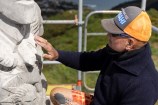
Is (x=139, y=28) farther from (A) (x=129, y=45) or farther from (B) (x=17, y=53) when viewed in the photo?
(B) (x=17, y=53)

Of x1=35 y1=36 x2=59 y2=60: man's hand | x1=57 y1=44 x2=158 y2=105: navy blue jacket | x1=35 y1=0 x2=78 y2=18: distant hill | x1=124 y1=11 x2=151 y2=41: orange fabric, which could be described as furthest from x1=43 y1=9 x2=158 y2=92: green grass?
x1=124 y1=11 x2=151 y2=41: orange fabric

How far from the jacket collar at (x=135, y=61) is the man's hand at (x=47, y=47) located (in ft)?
1.61

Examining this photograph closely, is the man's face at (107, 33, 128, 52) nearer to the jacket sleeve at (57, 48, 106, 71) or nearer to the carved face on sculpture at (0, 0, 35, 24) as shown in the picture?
the jacket sleeve at (57, 48, 106, 71)

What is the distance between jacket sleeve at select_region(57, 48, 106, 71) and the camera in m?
2.81

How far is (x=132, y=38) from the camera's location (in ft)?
7.46

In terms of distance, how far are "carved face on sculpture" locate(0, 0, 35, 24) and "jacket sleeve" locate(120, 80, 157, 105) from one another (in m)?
0.77

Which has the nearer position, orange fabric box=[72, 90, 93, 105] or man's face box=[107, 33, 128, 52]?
man's face box=[107, 33, 128, 52]

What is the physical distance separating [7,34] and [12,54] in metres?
0.12

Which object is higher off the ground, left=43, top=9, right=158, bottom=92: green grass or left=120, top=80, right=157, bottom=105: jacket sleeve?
left=120, top=80, right=157, bottom=105: jacket sleeve

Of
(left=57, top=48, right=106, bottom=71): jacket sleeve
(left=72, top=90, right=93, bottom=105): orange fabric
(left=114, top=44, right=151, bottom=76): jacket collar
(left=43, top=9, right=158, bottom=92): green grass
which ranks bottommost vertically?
(left=43, top=9, right=158, bottom=92): green grass

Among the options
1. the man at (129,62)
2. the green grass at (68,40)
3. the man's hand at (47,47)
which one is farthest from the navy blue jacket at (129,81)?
the green grass at (68,40)

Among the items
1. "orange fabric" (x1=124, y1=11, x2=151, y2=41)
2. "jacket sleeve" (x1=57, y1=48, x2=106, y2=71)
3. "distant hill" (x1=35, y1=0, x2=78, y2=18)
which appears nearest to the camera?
"orange fabric" (x1=124, y1=11, x2=151, y2=41)

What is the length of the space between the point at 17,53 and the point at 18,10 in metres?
0.27

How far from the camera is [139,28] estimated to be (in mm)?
2260
